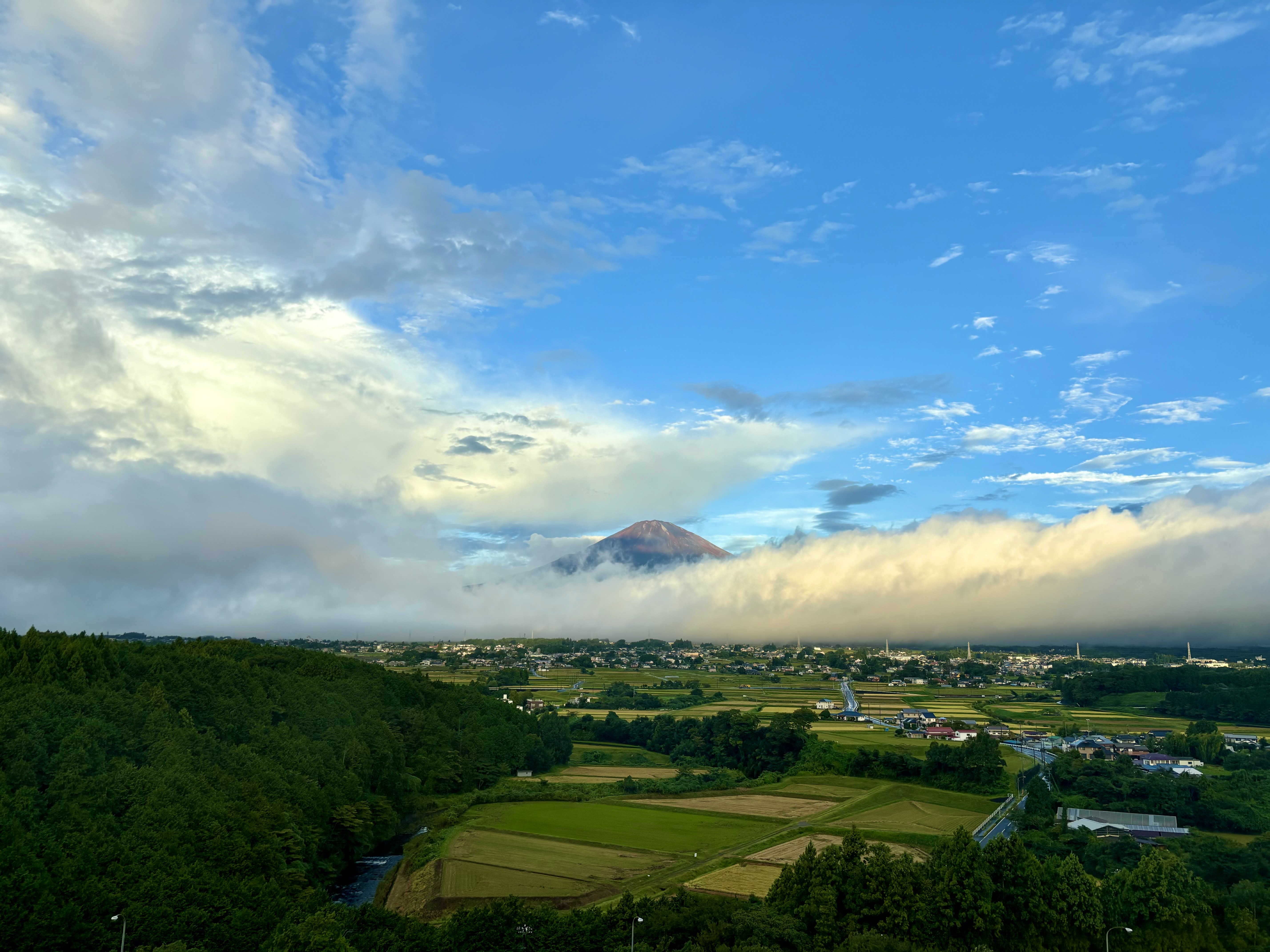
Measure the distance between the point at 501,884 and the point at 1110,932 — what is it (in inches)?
1071

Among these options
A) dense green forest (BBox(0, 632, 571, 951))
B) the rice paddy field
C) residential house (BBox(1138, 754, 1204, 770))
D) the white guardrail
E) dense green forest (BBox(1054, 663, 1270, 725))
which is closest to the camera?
dense green forest (BBox(0, 632, 571, 951))

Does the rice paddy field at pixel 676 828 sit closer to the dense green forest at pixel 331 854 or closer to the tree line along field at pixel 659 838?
the tree line along field at pixel 659 838

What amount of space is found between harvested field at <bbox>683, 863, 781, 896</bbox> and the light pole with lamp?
1308 centimetres

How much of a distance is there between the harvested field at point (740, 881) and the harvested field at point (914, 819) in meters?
9.23

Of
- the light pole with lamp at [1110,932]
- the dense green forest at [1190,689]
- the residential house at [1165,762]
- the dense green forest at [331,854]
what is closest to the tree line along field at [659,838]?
the dense green forest at [331,854]

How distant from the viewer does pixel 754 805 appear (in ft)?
196

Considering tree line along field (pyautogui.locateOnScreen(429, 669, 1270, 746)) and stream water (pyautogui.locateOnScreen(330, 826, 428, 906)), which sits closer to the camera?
stream water (pyautogui.locateOnScreen(330, 826, 428, 906))

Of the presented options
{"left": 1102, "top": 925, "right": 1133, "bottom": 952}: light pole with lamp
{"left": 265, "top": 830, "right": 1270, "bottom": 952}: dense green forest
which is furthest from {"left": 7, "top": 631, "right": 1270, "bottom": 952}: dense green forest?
{"left": 1102, "top": 925, "right": 1133, "bottom": 952}: light pole with lamp

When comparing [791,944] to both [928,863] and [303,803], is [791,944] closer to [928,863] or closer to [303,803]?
[928,863]

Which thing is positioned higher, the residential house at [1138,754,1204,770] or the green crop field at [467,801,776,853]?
the residential house at [1138,754,1204,770]

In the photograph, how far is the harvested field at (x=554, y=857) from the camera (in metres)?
42.3

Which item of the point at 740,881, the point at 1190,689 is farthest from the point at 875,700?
the point at 740,881

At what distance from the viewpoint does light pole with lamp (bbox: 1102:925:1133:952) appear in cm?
3084

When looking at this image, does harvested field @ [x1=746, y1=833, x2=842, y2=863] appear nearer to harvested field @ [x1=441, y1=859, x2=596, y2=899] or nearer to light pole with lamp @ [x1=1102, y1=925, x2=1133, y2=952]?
harvested field @ [x1=441, y1=859, x2=596, y2=899]
